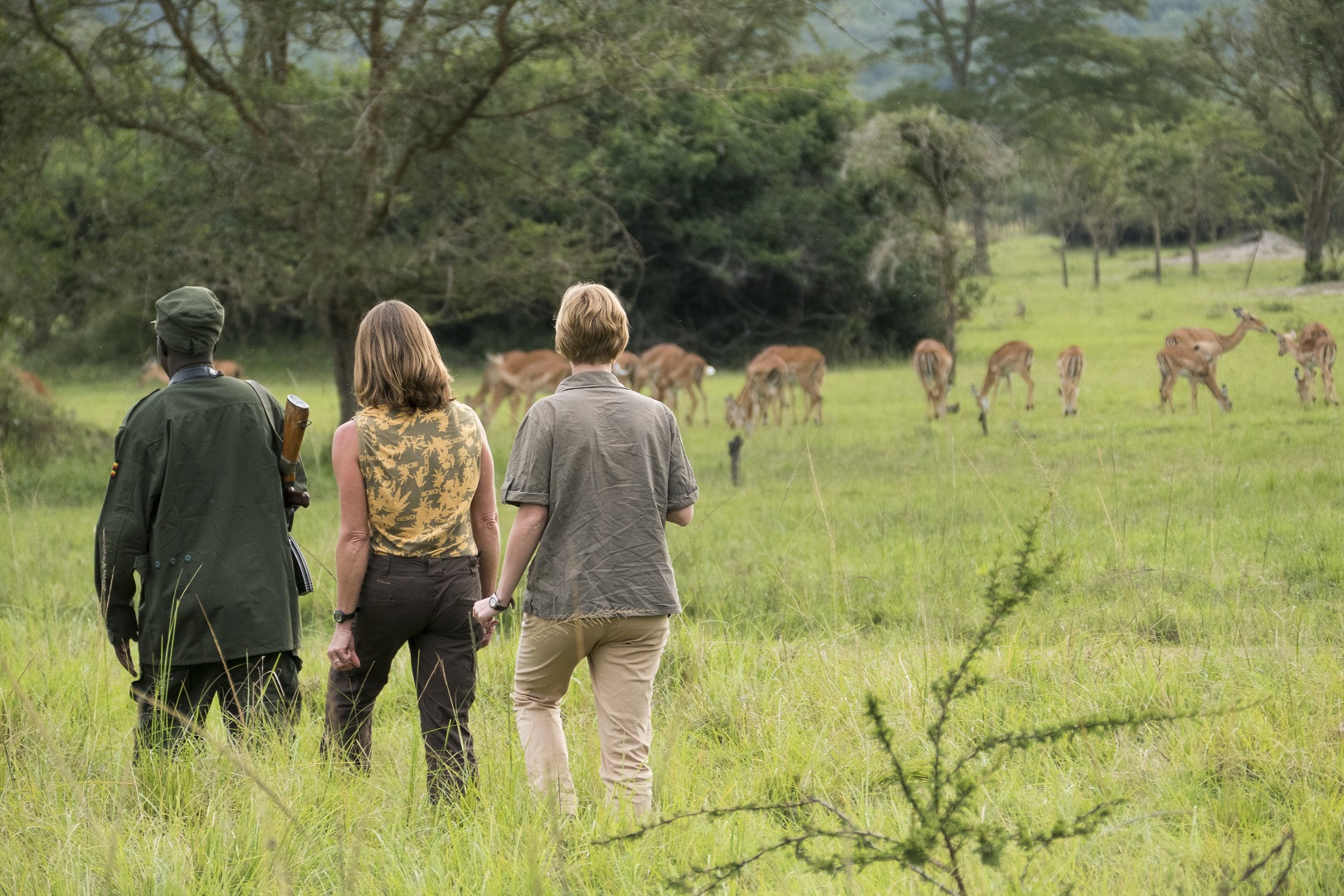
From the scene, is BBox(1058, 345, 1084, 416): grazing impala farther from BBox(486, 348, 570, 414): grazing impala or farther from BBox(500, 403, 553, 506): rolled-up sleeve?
BBox(500, 403, 553, 506): rolled-up sleeve

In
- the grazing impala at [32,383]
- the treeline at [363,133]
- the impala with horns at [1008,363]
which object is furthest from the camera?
the impala with horns at [1008,363]

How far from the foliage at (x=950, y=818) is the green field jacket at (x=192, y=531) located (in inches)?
61.3

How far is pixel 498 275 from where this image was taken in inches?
548

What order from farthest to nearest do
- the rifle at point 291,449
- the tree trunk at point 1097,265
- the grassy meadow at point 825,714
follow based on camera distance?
the tree trunk at point 1097,265 → the rifle at point 291,449 → the grassy meadow at point 825,714

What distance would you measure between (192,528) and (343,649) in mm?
659

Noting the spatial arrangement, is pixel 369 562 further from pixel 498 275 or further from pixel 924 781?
pixel 498 275

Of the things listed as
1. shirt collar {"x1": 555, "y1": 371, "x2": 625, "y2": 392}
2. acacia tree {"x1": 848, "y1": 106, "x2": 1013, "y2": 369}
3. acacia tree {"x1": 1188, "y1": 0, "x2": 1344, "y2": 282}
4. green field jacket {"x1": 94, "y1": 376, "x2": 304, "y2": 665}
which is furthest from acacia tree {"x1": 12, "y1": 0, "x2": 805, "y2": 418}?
shirt collar {"x1": 555, "y1": 371, "x2": 625, "y2": 392}

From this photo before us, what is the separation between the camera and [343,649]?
3793mm

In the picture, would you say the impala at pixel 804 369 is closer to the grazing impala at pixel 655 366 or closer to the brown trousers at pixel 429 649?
the grazing impala at pixel 655 366

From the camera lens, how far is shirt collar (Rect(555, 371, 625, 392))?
361 cm

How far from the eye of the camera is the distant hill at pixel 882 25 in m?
9.82

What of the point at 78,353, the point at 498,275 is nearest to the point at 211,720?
the point at 498,275

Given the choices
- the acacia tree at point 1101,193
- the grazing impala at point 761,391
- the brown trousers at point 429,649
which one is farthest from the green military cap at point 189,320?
the acacia tree at point 1101,193

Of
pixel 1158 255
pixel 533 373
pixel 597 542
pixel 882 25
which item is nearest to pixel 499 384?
pixel 533 373
